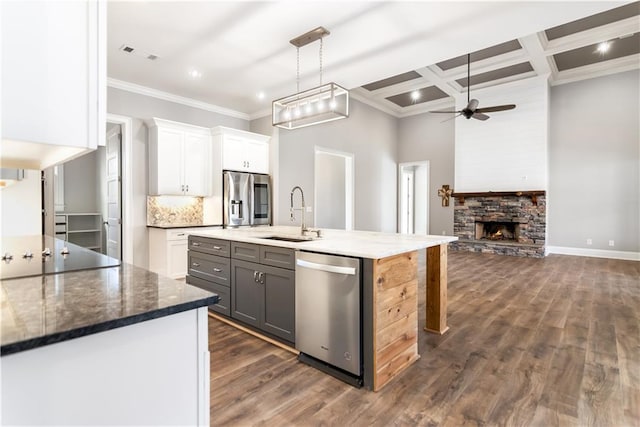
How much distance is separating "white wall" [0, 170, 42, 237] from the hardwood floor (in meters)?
1.87

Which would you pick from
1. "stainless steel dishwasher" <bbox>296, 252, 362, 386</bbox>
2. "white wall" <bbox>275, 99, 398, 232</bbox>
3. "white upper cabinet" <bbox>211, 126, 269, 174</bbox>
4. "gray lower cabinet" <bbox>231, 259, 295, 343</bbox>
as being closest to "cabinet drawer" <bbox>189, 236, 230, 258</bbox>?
"gray lower cabinet" <bbox>231, 259, 295, 343</bbox>

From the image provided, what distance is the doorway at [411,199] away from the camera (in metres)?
9.38

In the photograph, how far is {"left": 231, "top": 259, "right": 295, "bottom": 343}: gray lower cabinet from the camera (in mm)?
2510

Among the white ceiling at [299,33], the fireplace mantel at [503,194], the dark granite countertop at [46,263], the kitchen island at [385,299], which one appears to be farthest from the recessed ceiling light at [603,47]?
the dark granite countertop at [46,263]

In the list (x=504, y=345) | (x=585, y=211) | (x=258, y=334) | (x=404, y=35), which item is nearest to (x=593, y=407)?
(x=504, y=345)

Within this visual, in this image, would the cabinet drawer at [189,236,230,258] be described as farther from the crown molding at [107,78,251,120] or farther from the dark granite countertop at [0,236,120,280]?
the crown molding at [107,78,251,120]

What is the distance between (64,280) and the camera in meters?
1.16

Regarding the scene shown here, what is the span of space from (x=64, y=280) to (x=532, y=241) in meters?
7.69

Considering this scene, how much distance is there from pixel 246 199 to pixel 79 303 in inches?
186

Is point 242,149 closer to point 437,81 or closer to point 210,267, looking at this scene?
point 210,267

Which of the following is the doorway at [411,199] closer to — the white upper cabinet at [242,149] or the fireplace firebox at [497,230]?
the fireplace firebox at [497,230]

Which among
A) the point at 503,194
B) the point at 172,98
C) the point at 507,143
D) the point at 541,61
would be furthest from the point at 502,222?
the point at 172,98

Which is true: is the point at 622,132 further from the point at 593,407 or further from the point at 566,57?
the point at 593,407

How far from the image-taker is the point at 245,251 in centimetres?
287
